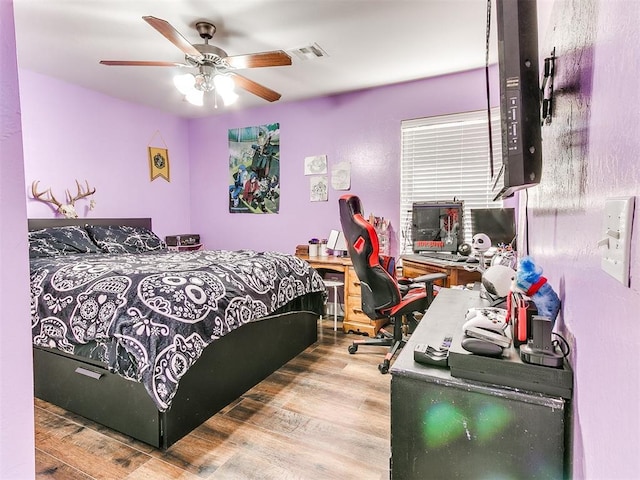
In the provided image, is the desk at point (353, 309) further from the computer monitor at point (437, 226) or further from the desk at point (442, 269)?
the computer monitor at point (437, 226)

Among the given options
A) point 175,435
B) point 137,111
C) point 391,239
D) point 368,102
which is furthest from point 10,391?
point 137,111

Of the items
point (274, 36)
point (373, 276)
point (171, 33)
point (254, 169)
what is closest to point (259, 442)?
point (373, 276)

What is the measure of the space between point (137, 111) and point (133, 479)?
398cm

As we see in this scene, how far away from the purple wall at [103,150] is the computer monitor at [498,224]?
375cm

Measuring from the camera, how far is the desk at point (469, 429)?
2.77ft

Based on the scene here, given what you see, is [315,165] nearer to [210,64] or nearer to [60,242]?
[210,64]

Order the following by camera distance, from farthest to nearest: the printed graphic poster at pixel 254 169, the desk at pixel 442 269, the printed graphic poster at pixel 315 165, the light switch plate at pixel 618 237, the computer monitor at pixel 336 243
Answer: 1. the printed graphic poster at pixel 254 169
2. the printed graphic poster at pixel 315 165
3. the computer monitor at pixel 336 243
4. the desk at pixel 442 269
5. the light switch plate at pixel 618 237

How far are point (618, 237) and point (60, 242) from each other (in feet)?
12.0

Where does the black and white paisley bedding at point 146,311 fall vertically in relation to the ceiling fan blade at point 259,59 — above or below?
below

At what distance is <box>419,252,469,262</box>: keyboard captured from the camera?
2.97 metres

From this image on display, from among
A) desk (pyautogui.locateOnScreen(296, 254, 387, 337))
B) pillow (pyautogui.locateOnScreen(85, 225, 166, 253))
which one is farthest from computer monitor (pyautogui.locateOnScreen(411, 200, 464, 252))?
pillow (pyautogui.locateOnScreen(85, 225, 166, 253))

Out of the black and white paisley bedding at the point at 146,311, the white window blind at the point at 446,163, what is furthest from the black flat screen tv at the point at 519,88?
the white window blind at the point at 446,163

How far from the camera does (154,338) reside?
164 cm

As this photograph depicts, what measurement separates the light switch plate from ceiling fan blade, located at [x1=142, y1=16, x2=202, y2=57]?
2.23 m
